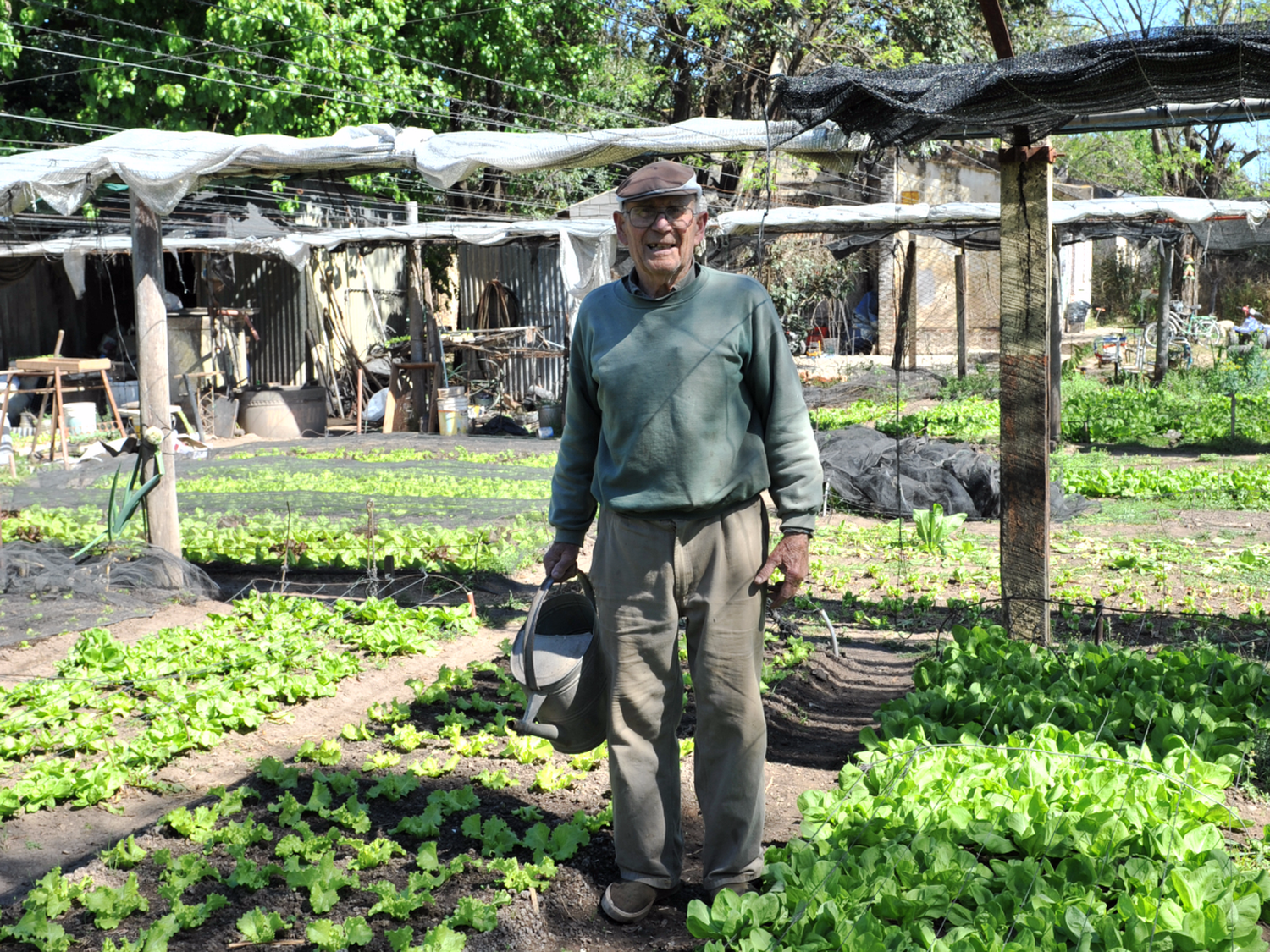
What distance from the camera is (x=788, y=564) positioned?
339 centimetres

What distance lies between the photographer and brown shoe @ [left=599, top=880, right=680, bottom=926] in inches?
132

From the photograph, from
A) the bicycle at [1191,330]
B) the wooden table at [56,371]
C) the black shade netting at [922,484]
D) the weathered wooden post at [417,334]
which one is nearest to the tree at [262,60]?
the weathered wooden post at [417,334]

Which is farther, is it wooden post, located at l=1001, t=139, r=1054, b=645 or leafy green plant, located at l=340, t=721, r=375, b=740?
wooden post, located at l=1001, t=139, r=1054, b=645

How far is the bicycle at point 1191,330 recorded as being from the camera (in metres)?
24.3

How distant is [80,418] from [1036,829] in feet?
51.5

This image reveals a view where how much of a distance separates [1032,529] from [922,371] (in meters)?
17.1

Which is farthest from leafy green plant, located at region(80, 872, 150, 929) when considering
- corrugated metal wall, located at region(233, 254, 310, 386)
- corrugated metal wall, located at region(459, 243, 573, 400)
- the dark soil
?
corrugated metal wall, located at region(233, 254, 310, 386)

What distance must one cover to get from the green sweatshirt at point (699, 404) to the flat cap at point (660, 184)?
0.27 metres

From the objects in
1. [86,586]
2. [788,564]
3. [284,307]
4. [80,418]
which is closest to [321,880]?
[788,564]

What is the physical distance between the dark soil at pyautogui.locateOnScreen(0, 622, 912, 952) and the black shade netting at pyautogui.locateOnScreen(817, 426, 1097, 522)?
520cm

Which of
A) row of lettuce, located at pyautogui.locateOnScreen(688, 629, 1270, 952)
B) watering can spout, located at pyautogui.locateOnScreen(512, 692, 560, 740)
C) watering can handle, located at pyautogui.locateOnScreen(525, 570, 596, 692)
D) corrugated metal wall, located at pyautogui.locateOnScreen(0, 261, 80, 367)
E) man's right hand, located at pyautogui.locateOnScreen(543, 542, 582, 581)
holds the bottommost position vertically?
row of lettuce, located at pyautogui.locateOnScreen(688, 629, 1270, 952)

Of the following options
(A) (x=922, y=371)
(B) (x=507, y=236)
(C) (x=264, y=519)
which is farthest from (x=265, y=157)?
(A) (x=922, y=371)

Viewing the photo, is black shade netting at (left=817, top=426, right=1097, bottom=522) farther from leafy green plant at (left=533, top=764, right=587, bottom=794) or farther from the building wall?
the building wall

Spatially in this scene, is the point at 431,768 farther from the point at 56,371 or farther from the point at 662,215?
the point at 56,371
